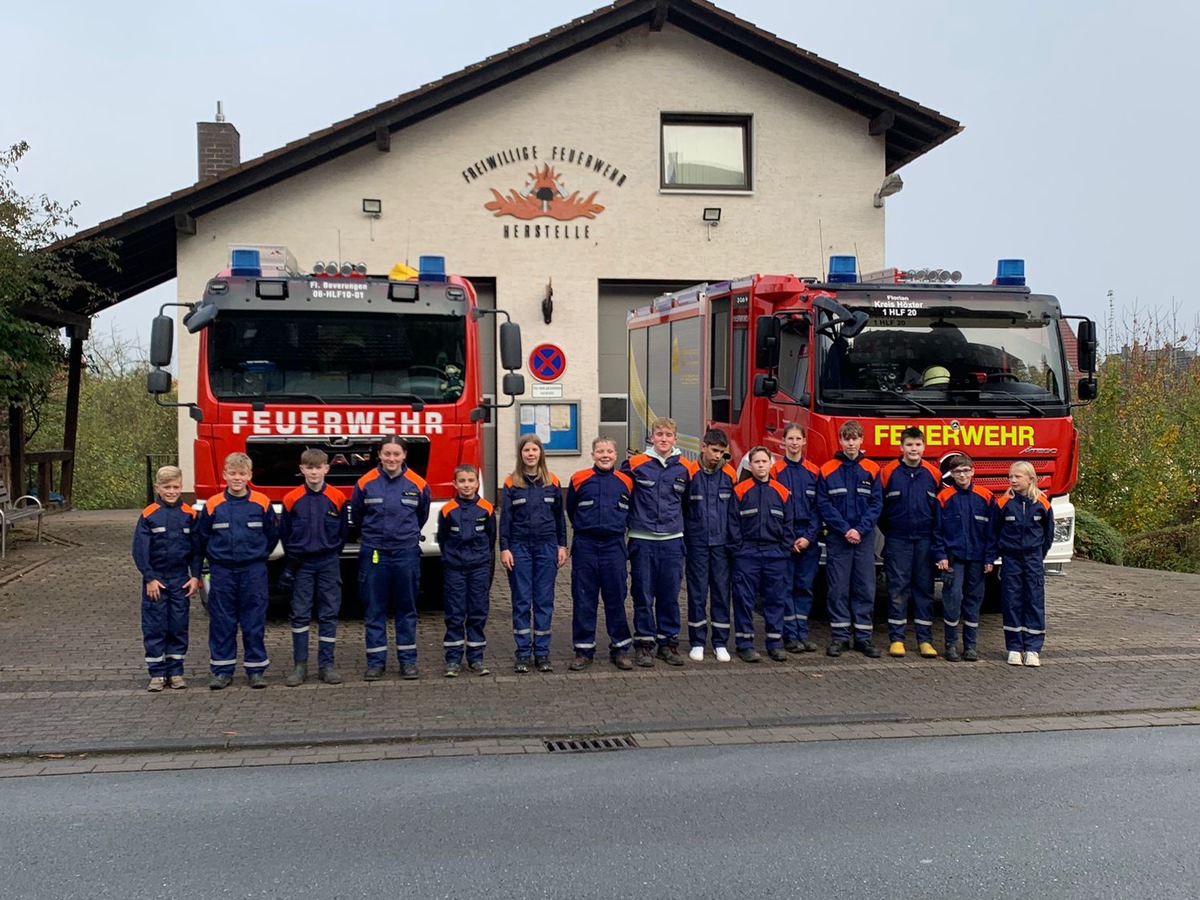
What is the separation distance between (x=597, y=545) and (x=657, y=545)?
1.44 ft

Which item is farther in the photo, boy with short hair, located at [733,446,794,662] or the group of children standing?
boy with short hair, located at [733,446,794,662]

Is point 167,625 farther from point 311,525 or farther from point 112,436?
point 112,436

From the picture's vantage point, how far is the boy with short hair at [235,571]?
7.34 m

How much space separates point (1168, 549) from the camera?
15.6m

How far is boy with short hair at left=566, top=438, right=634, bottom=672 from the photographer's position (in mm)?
7902

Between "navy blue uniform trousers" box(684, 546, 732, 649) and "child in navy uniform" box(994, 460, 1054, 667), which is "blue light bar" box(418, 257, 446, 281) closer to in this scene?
"navy blue uniform trousers" box(684, 546, 732, 649)

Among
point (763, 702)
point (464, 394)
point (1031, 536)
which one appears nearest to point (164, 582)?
point (464, 394)

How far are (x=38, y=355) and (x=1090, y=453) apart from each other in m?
13.7

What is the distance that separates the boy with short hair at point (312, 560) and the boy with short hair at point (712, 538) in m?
2.47

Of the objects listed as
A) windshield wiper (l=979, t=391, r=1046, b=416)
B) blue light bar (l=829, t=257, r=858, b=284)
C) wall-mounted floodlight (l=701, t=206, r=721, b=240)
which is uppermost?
wall-mounted floodlight (l=701, t=206, r=721, b=240)

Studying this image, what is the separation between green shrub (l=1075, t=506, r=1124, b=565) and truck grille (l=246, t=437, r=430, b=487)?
353 inches

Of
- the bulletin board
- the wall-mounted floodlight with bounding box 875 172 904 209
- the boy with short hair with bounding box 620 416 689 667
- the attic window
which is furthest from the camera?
the attic window

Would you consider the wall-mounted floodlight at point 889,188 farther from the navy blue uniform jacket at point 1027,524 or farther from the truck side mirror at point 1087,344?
the navy blue uniform jacket at point 1027,524

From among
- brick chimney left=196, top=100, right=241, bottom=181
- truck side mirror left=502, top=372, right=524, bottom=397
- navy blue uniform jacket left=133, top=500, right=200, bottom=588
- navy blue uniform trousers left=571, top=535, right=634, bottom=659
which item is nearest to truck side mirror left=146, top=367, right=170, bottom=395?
navy blue uniform jacket left=133, top=500, right=200, bottom=588
